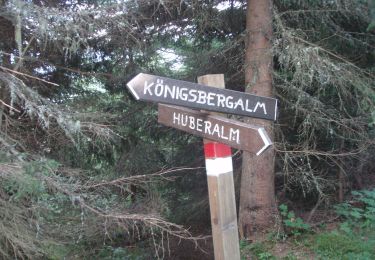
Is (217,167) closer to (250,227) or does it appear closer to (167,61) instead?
(250,227)

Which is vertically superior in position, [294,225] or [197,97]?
[197,97]

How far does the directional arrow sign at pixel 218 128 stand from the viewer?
123 inches

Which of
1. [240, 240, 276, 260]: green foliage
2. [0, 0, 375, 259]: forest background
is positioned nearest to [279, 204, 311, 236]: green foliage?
[0, 0, 375, 259]: forest background

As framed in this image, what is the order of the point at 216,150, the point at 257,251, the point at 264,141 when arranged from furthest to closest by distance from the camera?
the point at 257,251, the point at 216,150, the point at 264,141

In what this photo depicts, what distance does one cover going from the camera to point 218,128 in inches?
130

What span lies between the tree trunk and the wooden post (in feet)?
11.6

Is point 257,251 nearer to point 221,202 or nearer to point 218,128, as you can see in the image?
point 221,202

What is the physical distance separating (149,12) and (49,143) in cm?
279

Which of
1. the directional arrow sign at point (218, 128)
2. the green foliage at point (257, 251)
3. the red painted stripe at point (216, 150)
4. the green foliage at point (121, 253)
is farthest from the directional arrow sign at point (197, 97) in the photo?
the green foliage at point (121, 253)

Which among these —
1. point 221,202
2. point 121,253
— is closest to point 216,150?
point 221,202

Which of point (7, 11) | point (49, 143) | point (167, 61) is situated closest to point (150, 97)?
point (7, 11)

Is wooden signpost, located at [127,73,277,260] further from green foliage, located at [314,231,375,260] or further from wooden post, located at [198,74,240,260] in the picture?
green foliage, located at [314,231,375,260]

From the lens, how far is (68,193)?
4.97m

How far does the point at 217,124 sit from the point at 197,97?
0.26m
